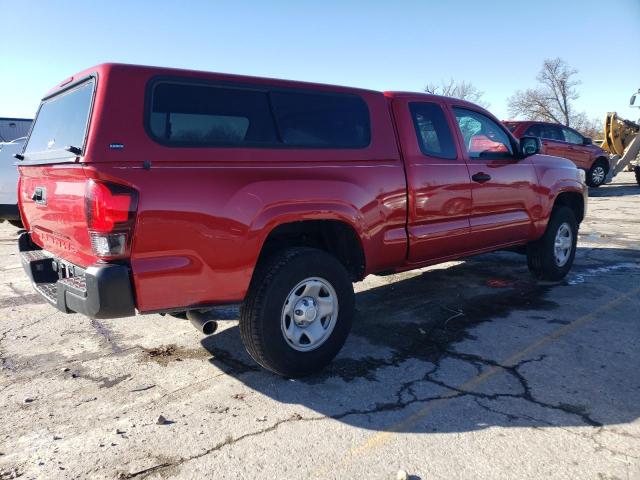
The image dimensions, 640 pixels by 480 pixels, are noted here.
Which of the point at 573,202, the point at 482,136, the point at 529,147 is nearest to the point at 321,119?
the point at 482,136

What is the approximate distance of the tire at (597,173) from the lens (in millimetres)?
16672

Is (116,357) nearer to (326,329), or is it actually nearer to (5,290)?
(326,329)

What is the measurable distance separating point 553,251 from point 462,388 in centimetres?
322

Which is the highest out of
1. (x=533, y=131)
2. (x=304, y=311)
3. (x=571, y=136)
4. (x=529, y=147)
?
(x=533, y=131)

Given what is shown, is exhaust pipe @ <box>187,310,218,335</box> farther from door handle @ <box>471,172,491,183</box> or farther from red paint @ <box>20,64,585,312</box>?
door handle @ <box>471,172,491,183</box>

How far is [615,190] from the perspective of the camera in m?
17.5

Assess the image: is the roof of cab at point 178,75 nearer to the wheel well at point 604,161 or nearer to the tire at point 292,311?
the tire at point 292,311

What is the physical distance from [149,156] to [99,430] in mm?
1566

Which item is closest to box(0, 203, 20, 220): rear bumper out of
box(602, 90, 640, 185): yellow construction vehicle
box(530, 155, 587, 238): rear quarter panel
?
box(530, 155, 587, 238): rear quarter panel

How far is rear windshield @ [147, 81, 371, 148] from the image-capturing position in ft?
9.67

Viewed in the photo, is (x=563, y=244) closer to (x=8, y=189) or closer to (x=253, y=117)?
(x=253, y=117)

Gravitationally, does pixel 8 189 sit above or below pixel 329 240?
above

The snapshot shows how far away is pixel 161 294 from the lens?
2.86 metres

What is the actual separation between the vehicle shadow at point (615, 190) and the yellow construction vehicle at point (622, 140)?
600mm
